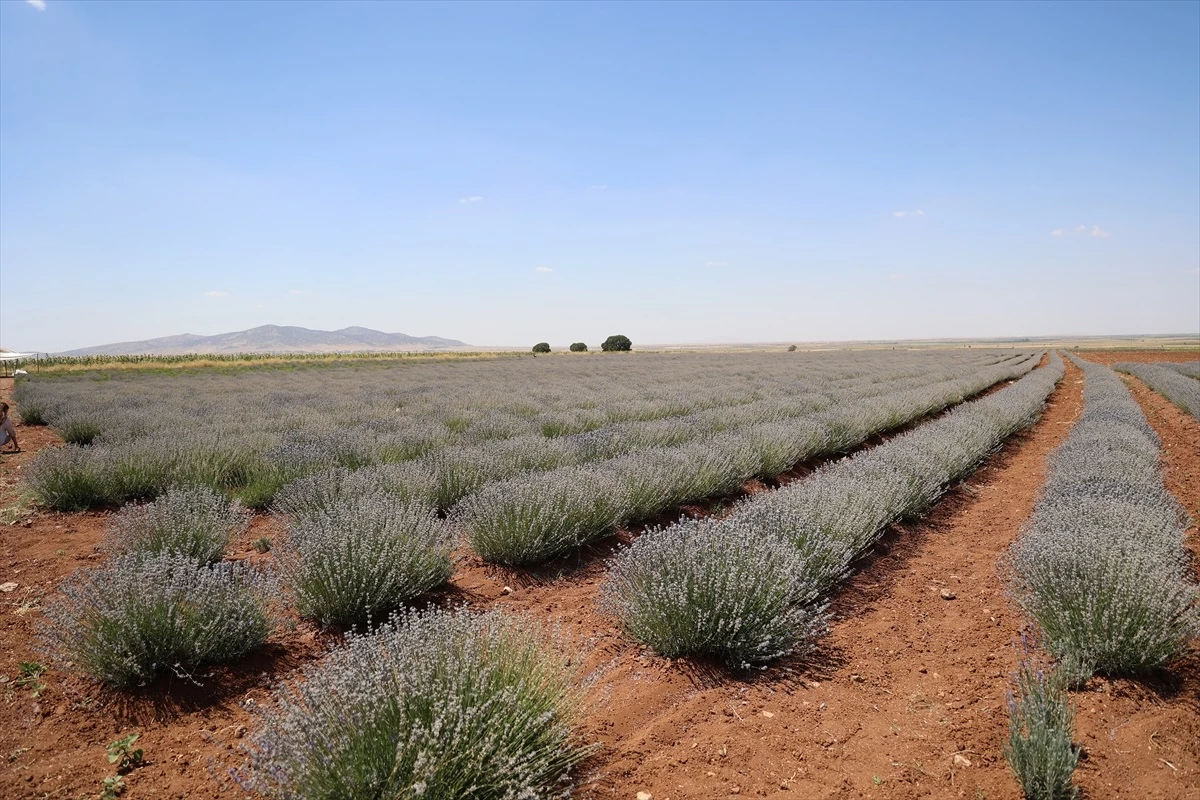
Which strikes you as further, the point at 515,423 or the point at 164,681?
the point at 515,423

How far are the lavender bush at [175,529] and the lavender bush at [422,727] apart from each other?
7.75 ft

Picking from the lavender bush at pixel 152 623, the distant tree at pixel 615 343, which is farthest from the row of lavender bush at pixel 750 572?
the distant tree at pixel 615 343

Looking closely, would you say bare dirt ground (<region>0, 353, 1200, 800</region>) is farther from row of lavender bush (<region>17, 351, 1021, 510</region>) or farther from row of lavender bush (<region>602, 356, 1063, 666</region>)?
row of lavender bush (<region>17, 351, 1021, 510</region>)

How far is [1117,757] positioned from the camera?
2.19 m

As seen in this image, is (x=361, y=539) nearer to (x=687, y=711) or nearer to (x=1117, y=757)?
(x=687, y=711)

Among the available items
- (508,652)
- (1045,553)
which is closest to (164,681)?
(508,652)

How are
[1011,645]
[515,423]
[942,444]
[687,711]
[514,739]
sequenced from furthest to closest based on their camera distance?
[515,423], [942,444], [1011,645], [687,711], [514,739]

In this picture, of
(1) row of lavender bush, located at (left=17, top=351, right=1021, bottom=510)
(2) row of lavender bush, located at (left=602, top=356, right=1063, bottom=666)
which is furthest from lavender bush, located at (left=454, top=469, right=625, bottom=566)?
(1) row of lavender bush, located at (left=17, top=351, right=1021, bottom=510)

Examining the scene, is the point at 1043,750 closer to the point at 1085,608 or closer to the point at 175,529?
the point at 1085,608

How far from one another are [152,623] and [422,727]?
1710 mm

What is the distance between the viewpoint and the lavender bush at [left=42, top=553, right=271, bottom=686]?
104 inches

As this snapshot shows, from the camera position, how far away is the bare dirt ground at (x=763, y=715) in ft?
7.06

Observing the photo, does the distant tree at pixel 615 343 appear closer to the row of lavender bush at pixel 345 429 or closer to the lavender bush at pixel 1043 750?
the row of lavender bush at pixel 345 429

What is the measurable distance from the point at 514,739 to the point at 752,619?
144cm
